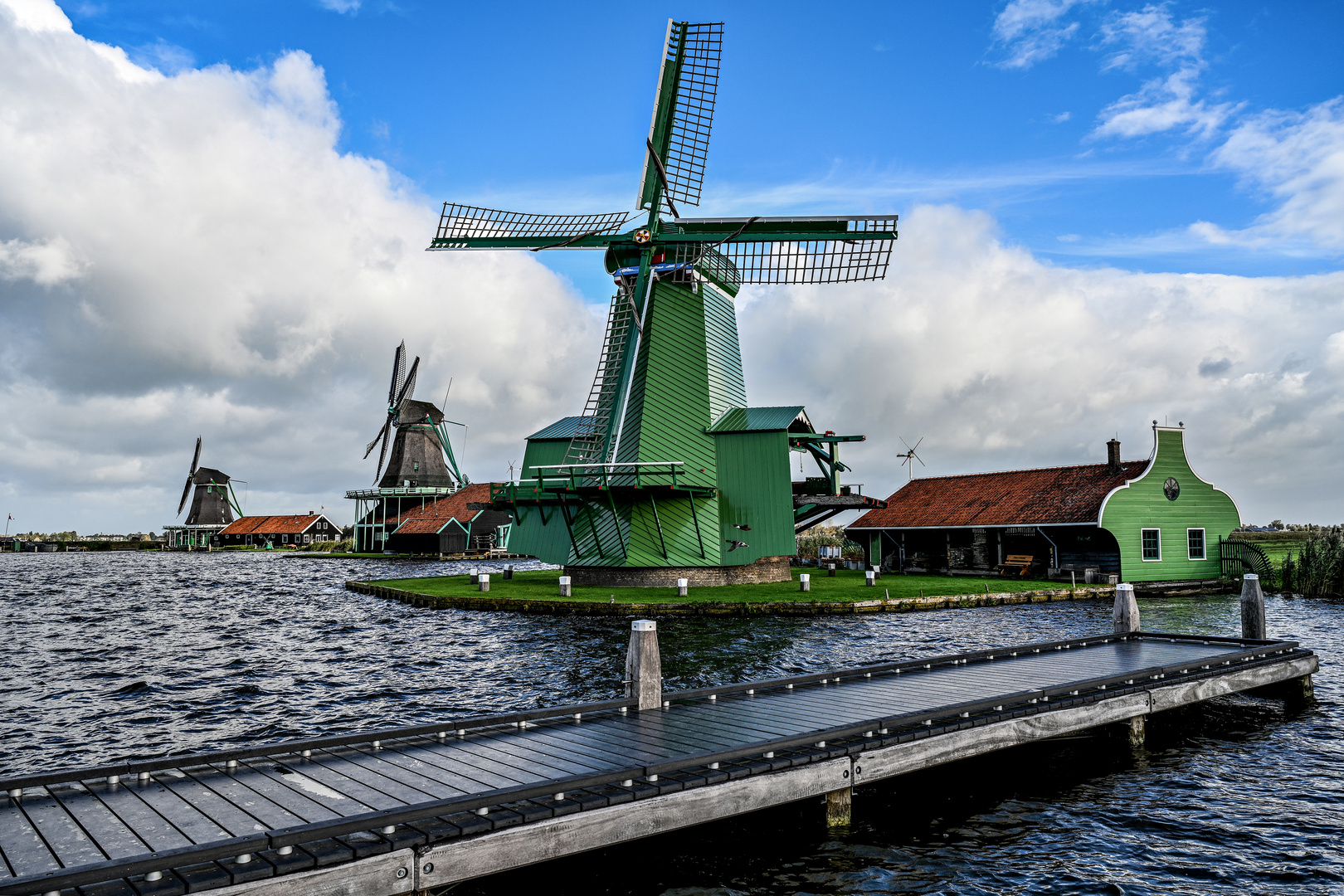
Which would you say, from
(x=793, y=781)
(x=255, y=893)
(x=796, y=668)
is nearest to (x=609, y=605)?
(x=796, y=668)

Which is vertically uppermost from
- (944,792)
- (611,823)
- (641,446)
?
(641,446)

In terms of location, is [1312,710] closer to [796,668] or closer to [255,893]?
[796,668]

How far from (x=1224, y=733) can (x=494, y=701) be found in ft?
38.2

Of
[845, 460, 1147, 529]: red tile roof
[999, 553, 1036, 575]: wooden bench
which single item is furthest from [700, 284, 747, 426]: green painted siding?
[999, 553, 1036, 575]: wooden bench

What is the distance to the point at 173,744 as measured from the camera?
41.6 ft

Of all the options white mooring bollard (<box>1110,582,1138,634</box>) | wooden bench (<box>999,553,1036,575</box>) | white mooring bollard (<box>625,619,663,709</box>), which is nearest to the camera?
white mooring bollard (<box>625,619,663,709</box>)

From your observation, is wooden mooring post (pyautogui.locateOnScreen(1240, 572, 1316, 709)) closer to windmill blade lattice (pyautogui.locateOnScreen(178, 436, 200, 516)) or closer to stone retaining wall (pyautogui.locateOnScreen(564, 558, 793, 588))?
stone retaining wall (pyautogui.locateOnScreen(564, 558, 793, 588))

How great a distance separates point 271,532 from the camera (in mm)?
116062

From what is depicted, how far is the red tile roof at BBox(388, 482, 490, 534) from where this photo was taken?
251ft

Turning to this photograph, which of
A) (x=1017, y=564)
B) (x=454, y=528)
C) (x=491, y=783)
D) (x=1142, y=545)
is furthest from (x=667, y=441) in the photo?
(x=454, y=528)

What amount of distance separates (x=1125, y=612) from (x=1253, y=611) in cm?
234

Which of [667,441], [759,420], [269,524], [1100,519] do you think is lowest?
[1100,519]

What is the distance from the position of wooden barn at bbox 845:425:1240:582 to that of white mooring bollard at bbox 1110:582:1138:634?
18.4 meters

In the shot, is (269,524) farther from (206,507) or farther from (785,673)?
(785,673)
